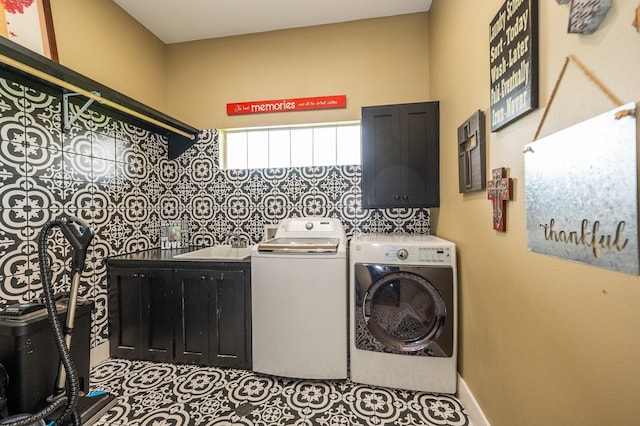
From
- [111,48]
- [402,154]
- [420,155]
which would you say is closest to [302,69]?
[402,154]

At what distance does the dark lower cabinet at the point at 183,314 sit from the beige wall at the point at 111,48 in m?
1.69

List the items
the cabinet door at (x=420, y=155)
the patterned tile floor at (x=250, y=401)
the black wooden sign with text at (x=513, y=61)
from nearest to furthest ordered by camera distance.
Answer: the black wooden sign with text at (x=513, y=61) < the patterned tile floor at (x=250, y=401) < the cabinet door at (x=420, y=155)

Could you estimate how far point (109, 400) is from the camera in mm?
1684

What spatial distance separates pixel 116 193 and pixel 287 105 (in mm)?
1795

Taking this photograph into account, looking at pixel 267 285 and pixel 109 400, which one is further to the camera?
pixel 267 285

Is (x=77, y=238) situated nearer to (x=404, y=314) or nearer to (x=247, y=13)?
(x=404, y=314)

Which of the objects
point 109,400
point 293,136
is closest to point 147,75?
point 293,136

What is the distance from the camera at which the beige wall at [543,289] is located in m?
0.66

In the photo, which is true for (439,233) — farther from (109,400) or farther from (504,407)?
(109,400)

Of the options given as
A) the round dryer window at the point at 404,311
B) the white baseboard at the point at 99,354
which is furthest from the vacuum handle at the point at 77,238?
the round dryer window at the point at 404,311

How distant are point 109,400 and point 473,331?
90.1 inches

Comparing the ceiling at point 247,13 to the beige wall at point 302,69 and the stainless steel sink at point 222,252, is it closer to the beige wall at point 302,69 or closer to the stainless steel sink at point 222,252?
the beige wall at point 302,69

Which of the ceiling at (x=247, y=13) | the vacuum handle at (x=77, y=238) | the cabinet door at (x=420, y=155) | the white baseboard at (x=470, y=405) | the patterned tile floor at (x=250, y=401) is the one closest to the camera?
the vacuum handle at (x=77, y=238)

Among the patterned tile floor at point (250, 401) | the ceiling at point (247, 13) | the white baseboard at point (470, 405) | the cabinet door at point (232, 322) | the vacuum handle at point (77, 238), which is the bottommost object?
the patterned tile floor at point (250, 401)
